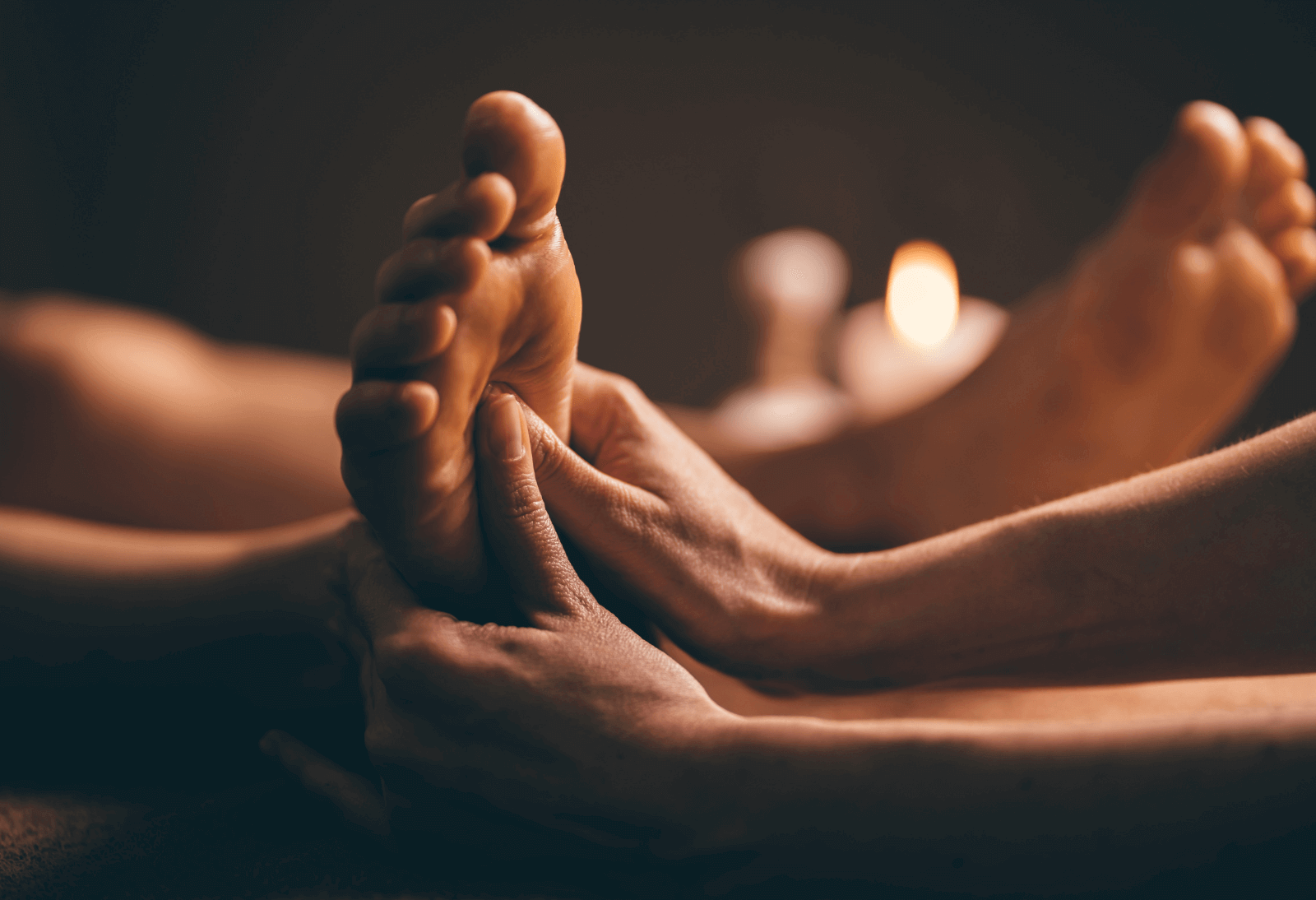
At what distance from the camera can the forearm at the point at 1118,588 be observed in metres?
0.47

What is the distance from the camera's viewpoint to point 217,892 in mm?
430

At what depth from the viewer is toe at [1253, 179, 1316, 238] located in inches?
36.2

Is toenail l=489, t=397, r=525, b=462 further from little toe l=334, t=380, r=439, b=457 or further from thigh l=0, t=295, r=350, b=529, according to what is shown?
thigh l=0, t=295, r=350, b=529

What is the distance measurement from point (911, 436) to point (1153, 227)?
0.35 m

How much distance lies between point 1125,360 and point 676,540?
0.66m

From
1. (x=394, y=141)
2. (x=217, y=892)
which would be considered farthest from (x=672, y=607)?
(x=394, y=141)

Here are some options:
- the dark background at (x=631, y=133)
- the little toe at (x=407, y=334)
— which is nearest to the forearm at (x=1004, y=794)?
the little toe at (x=407, y=334)

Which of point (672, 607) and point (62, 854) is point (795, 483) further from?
point (62, 854)

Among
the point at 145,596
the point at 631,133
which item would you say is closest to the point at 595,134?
the point at 631,133

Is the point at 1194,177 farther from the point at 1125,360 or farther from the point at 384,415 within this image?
the point at 384,415

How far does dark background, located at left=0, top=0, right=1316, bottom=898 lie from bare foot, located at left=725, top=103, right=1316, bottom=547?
5.00 ft

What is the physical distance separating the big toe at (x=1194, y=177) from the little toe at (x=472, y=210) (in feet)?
2.54

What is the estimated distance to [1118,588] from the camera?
489 mm

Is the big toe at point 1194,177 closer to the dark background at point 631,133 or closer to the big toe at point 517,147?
the big toe at point 517,147
